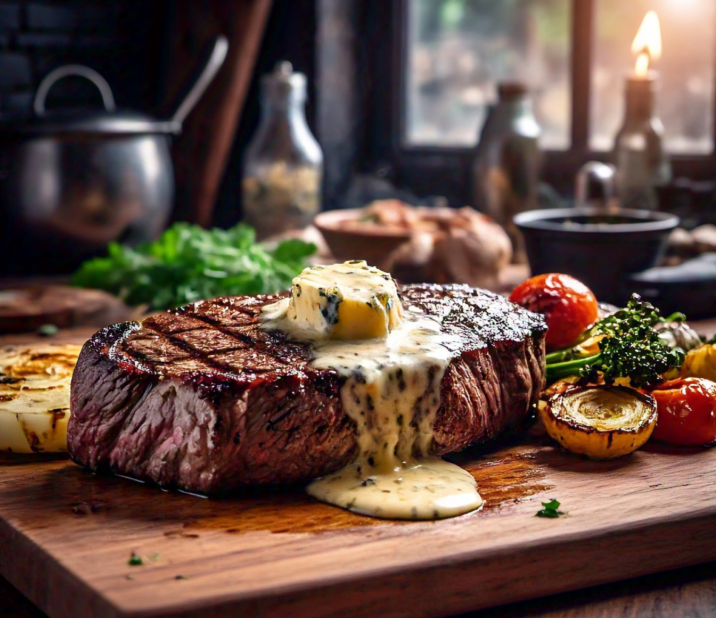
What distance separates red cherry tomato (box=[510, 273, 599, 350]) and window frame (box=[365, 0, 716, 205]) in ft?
7.17

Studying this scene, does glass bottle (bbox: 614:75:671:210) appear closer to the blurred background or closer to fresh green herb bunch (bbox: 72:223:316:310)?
the blurred background

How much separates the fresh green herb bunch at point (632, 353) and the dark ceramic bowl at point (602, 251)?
794mm

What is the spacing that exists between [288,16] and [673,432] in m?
3.54

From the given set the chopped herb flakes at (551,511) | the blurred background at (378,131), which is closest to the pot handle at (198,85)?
the blurred background at (378,131)

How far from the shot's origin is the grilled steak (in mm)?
1689

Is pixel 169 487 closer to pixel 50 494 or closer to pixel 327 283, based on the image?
pixel 50 494

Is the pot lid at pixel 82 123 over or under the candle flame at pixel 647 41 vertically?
under

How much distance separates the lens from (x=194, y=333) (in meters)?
1.97

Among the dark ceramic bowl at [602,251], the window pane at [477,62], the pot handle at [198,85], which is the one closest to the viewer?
the dark ceramic bowl at [602,251]

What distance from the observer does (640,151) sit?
3865 mm

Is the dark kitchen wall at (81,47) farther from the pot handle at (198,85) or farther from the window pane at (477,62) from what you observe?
the window pane at (477,62)

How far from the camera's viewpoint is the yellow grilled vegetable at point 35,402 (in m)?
1.91

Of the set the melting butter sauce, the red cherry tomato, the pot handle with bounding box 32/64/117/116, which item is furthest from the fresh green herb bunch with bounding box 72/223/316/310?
the melting butter sauce

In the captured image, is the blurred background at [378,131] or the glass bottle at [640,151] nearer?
Answer: the blurred background at [378,131]
